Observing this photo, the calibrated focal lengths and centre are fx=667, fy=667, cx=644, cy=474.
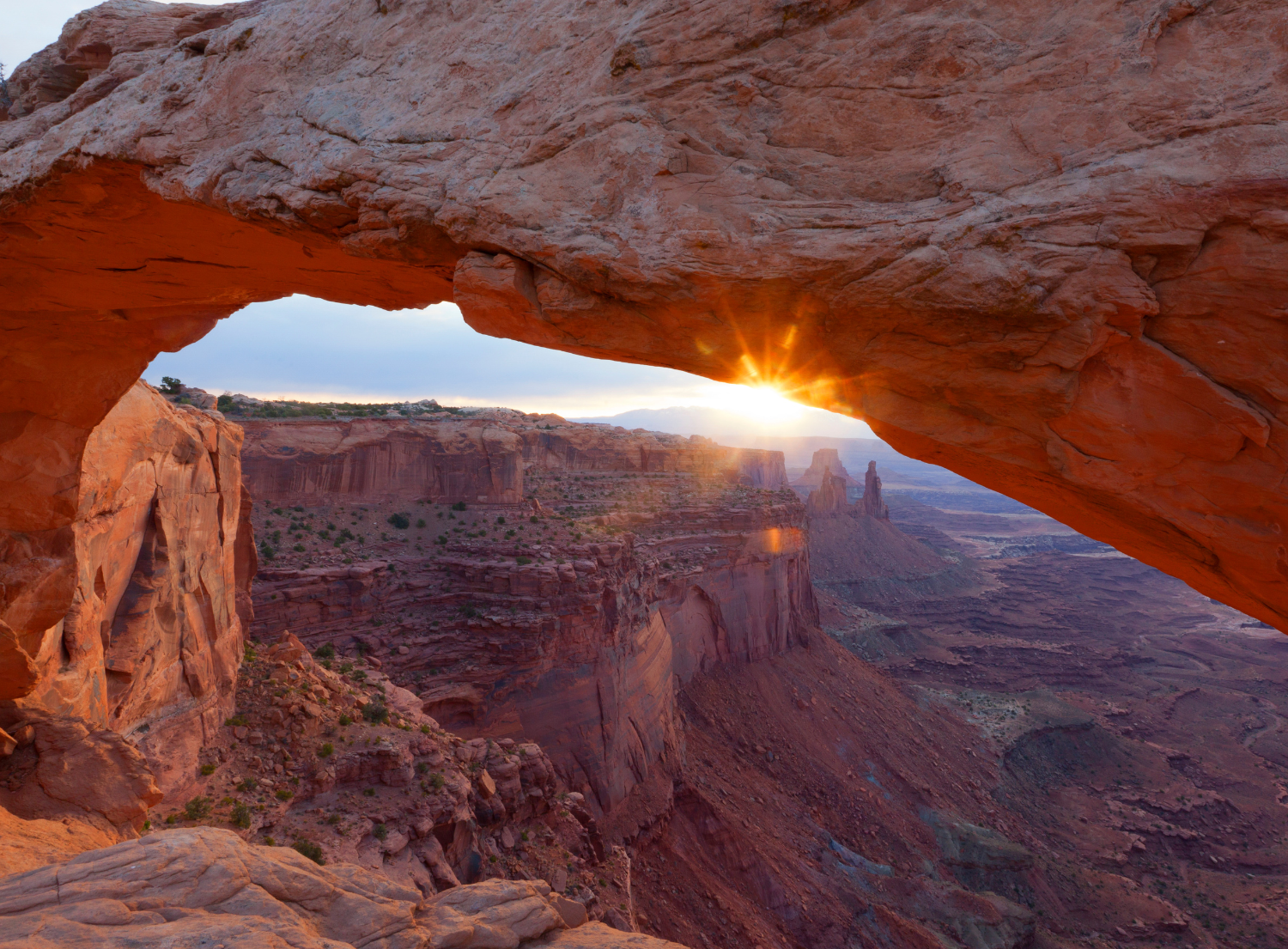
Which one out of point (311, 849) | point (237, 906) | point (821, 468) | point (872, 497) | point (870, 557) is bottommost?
point (870, 557)

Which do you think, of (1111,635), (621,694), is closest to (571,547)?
(621,694)

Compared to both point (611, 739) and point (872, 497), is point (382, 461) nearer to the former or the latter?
point (611, 739)

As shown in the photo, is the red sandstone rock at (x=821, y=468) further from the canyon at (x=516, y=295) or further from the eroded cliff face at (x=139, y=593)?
the eroded cliff face at (x=139, y=593)

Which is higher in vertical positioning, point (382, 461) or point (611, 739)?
point (382, 461)

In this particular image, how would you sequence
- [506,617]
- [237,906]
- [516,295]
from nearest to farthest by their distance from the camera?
[237,906]
[516,295]
[506,617]

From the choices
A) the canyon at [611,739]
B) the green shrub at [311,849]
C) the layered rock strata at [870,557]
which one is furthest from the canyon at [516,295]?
the layered rock strata at [870,557]

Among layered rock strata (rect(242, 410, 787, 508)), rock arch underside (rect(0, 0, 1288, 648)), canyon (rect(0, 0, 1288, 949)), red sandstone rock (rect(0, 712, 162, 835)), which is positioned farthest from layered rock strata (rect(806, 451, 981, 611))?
rock arch underside (rect(0, 0, 1288, 648))

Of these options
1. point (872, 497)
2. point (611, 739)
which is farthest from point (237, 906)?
point (872, 497)
